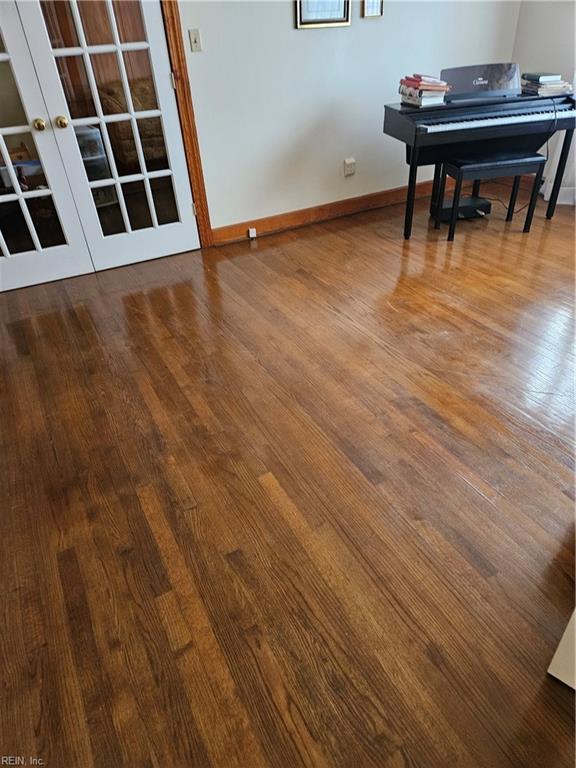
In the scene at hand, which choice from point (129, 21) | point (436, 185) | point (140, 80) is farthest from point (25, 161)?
point (436, 185)

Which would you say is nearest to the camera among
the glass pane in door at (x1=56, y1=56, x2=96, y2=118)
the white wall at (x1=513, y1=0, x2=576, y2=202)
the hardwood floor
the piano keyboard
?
the hardwood floor

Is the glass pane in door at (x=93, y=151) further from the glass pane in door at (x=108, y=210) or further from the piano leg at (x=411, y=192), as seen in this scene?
the piano leg at (x=411, y=192)

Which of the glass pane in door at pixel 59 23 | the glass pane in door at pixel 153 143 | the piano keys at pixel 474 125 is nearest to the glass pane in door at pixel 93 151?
the glass pane in door at pixel 153 143

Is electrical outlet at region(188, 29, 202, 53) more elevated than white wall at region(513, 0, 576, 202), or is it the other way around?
electrical outlet at region(188, 29, 202, 53)

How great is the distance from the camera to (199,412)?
6.93 ft

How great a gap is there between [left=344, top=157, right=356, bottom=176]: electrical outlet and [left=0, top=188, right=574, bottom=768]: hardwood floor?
1474 mm

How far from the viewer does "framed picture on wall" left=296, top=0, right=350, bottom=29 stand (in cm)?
321

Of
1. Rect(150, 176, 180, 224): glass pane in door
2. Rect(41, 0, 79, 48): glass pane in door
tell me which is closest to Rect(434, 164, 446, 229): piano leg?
Rect(150, 176, 180, 224): glass pane in door

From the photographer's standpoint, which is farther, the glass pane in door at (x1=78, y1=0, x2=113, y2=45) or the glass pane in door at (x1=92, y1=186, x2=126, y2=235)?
the glass pane in door at (x1=92, y1=186, x2=126, y2=235)

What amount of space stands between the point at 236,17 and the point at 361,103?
3.67 ft

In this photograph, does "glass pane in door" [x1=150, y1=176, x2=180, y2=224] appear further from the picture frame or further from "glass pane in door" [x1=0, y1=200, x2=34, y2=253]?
the picture frame

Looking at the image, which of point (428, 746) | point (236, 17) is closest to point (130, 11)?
point (236, 17)

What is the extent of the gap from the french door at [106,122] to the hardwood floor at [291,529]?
67 centimetres

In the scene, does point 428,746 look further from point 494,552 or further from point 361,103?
point 361,103
